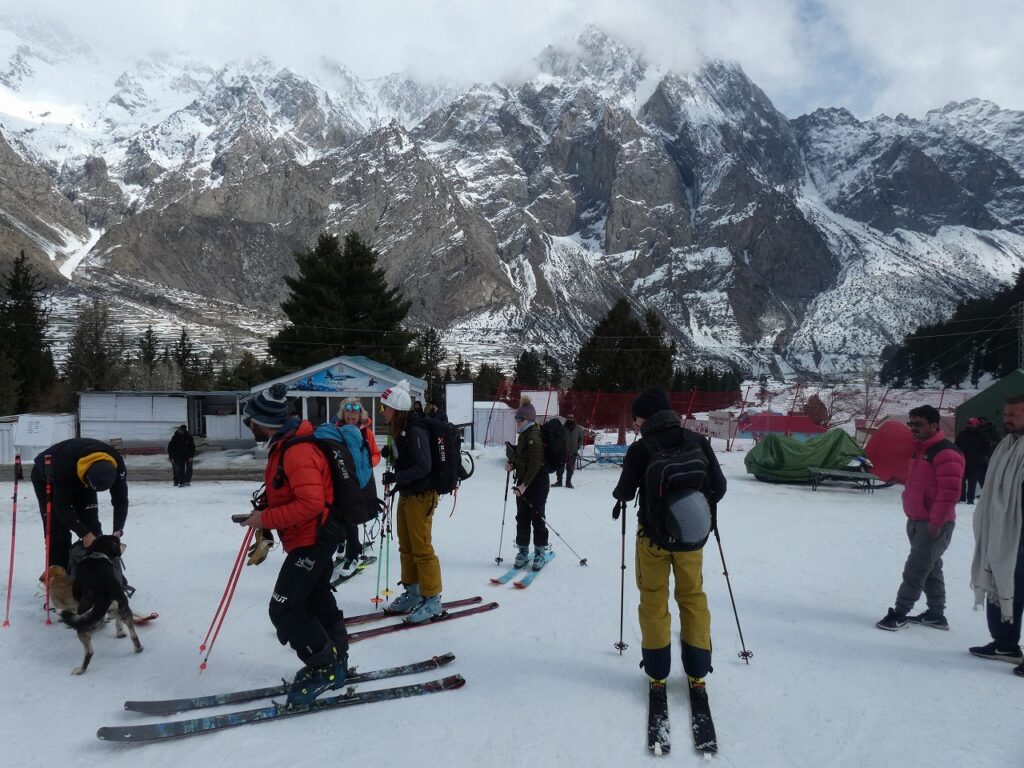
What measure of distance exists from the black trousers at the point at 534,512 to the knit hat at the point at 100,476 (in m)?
3.73

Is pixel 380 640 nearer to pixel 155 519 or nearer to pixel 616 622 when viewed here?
pixel 616 622

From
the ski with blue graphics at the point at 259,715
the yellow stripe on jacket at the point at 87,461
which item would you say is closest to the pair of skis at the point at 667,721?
the ski with blue graphics at the point at 259,715

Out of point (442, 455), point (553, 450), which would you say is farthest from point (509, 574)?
point (442, 455)

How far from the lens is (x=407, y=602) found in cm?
506

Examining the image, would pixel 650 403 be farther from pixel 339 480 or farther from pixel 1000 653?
pixel 1000 653

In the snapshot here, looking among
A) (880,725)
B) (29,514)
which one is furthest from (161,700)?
(29,514)

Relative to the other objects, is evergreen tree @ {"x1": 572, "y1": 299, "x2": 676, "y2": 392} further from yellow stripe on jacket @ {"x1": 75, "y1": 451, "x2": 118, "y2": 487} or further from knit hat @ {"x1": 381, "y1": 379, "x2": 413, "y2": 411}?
yellow stripe on jacket @ {"x1": 75, "y1": 451, "x2": 118, "y2": 487}

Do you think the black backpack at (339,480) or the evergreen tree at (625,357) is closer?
the black backpack at (339,480)

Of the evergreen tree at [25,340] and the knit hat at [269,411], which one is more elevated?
the evergreen tree at [25,340]

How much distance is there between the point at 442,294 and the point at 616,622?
194 metres

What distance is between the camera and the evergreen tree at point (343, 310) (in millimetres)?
32562

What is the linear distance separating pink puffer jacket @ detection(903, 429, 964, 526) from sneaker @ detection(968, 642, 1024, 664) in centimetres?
89

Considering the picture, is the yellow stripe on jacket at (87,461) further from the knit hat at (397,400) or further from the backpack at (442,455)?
the backpack at (442,455)

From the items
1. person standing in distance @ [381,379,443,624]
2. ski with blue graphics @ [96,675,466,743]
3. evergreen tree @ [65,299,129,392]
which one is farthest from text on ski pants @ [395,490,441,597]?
evergreen tree @ [65,299,129,392]
